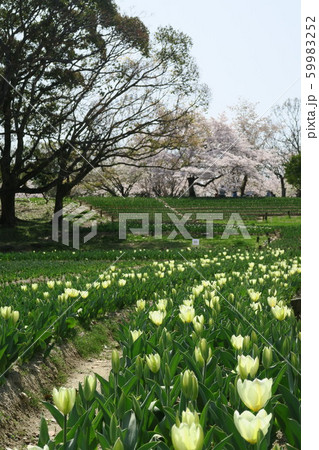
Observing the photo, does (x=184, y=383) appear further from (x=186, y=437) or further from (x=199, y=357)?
(x=186, y=437)

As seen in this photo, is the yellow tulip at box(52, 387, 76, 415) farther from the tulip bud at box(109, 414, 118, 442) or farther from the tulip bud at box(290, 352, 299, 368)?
the tulip bud at box(290, 352, 299, 368)

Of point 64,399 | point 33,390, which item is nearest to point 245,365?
point 64,399

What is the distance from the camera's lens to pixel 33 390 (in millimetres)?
3604

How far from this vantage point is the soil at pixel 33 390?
3025mm

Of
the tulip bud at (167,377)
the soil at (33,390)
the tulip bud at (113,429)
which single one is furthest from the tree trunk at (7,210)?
the tulip bud at (113,429)

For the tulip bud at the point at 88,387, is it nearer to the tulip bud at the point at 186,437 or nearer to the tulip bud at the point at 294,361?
the tulip bud at the point at 186,437

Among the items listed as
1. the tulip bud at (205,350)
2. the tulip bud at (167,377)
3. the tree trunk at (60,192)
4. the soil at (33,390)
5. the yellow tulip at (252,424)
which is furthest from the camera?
the tree trunk at (60,192)

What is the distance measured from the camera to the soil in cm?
303

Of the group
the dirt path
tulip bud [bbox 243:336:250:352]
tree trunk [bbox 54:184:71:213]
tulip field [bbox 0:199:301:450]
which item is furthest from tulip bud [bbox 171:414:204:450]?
tree trunk [bbox 54:184:71:213]

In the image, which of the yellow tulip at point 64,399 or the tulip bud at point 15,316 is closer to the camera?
the yellow tulip at point 64,399

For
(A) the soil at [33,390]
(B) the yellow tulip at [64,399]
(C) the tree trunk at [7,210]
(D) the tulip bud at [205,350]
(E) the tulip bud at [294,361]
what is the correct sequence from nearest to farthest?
(B) the yellow tulip at [64,399] → (E) the tulip bud at [294,361] → (D) the tulip bud at [205,350] → (A) the soil at [33,390] → (C) the tree trunk at [7,210]

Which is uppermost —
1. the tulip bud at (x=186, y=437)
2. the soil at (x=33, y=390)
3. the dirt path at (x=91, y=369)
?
the tulip bud at (x=186, y=437)

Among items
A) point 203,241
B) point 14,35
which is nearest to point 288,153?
point 203,241
